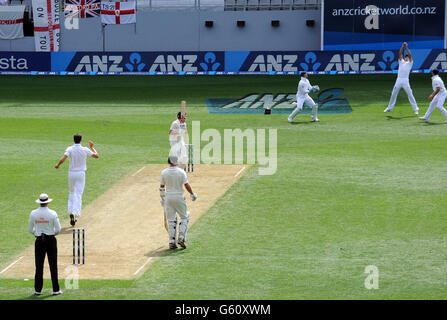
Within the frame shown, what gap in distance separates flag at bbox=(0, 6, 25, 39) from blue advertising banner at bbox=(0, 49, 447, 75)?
9238 millimetres

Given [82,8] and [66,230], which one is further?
[82,8]

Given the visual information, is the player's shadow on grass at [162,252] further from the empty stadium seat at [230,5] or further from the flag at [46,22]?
the flag at [46,22]

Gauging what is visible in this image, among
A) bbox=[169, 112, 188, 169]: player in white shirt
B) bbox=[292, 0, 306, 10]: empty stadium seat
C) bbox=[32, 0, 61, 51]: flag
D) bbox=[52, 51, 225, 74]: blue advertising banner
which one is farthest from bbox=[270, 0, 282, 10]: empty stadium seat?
bbox=[169, 112, 188, 169]: player in white shirt

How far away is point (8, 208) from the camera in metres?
20.9

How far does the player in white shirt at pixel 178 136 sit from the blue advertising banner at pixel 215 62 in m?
22.5

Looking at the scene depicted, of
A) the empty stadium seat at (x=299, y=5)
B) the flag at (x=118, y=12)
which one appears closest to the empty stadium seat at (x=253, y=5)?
the empty stadium seat at (x=299, y=5)

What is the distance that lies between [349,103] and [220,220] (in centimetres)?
2084

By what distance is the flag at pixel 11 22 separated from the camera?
57.5 metres

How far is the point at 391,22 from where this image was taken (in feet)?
170

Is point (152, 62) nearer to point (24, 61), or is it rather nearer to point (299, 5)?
point (24, 61)

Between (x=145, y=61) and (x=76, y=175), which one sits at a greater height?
(x=145, y=61)

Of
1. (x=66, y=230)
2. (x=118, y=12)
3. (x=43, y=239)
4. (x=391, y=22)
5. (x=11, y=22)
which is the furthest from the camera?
(x=11, y=22)

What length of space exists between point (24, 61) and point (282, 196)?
3137 centimetres

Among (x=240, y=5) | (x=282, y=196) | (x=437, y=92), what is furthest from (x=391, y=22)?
(x=282, y=196)
